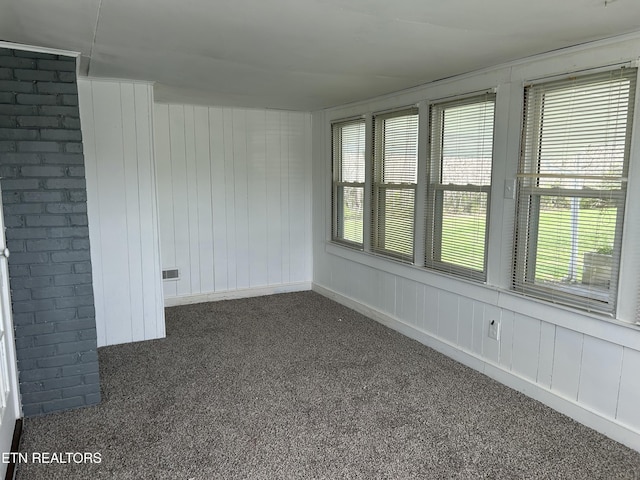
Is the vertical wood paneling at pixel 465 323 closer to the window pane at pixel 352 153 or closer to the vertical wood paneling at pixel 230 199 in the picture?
the window pane at pixel 352 153

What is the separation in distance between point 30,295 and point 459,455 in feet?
8.48

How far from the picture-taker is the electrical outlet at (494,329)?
323cm

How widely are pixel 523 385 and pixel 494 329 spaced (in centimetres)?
41

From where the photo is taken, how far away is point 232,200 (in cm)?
527

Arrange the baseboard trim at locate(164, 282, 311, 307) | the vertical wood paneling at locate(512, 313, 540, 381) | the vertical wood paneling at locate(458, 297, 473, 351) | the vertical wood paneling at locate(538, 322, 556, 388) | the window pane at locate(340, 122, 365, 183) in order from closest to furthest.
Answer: the vertical wood paneling at locate(538, 322, 556, 388) < the vertical wood paneling at locate(512, 313, 540, 381) < the vertical wood paneling at locate(458, 297, 473, 351) < the window pane at locate(340, 122, 365, 183) < the baseboard trim at locate(164, 282, 311, 307)

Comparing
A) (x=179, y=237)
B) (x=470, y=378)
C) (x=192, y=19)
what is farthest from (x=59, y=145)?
(x=470, y=378)

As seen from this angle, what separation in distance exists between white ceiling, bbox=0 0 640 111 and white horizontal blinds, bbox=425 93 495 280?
0.32m

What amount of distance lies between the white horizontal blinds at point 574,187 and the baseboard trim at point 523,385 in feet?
1.98

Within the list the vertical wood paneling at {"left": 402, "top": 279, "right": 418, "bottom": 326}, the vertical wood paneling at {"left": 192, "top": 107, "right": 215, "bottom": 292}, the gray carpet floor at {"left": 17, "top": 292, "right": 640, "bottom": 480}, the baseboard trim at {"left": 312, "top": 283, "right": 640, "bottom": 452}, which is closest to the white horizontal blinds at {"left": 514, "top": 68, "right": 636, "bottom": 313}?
the baseboard trim at {"left": 312, "top": 283, "right": 640, "bottom": 452}

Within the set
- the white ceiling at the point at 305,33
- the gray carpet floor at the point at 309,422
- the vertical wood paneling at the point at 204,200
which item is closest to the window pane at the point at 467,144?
the white ceiling at the point at 305,33

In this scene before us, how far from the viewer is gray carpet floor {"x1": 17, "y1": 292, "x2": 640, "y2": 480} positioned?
227cm

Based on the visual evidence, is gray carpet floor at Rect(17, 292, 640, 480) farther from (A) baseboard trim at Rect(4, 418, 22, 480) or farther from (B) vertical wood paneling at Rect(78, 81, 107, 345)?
(B) vertical wood paneling at Rect(78, 81, 107, 345)

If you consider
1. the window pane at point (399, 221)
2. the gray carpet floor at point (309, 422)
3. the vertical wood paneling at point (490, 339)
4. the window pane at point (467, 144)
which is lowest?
the gray carpet floor at point (309, 422)

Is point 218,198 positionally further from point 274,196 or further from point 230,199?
point 274,196
